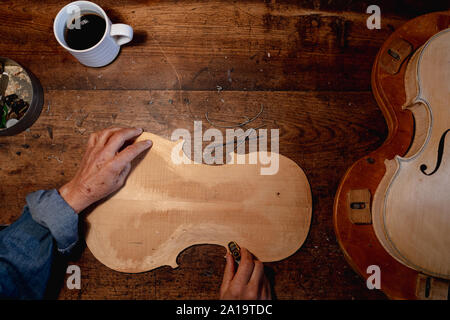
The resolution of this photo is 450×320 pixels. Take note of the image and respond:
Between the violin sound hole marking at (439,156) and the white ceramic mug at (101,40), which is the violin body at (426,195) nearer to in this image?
the violin sound hole marking at (439,156)

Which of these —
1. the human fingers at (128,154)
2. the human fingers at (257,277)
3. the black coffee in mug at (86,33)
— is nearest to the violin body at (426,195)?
the human fingers at (257,277)

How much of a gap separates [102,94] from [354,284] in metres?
1.06

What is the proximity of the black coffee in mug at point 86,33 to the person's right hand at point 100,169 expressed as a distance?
0.27 m

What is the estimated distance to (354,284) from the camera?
0.90 m

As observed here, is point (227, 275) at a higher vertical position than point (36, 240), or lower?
lower

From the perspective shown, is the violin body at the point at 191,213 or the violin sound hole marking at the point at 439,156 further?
the violin body at the point at 191,213

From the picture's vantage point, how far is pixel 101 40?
0.81m

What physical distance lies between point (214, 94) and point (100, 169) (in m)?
0.44

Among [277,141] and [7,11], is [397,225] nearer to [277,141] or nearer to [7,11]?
[277,141]

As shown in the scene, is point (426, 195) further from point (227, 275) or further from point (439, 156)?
point (227, 275)

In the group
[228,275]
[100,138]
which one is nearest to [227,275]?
[228,275]

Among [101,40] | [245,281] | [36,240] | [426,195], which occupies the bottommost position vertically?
[245,281]

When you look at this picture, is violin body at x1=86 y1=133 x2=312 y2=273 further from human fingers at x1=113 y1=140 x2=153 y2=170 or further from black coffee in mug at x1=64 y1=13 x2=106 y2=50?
black coffee in mug at x1=64 y1=13 x2=106 y2=50

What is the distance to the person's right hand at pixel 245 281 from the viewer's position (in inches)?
32.4
